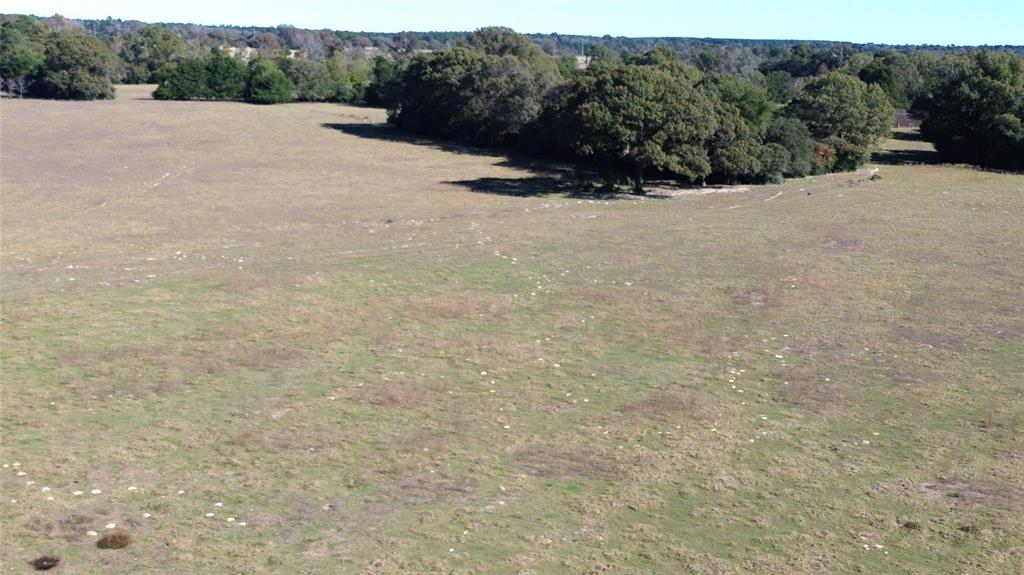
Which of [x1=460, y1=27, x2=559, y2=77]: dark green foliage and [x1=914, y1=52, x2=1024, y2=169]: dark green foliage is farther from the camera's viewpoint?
[x1=460, y1=27, x2=559, y2=77]: dark green foliage

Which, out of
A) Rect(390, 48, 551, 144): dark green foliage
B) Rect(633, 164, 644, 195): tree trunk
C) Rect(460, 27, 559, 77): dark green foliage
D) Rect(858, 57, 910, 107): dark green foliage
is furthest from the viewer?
Rect(460, 27, 559, 77): dark green foliage

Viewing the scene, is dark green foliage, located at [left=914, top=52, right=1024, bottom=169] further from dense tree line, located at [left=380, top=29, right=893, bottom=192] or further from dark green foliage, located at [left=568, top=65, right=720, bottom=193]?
dark green foliage, located at [left=568, top=65, right=720, bottom=193]

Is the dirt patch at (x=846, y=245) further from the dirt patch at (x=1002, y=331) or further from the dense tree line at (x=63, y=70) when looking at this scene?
the dense tree line at (x=63, y=70)

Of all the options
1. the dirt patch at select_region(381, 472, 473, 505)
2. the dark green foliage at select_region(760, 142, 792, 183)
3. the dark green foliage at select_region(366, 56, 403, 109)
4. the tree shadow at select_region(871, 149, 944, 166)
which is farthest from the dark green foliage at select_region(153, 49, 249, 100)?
the dirt patch at select_region(381, 472, 473, 505)

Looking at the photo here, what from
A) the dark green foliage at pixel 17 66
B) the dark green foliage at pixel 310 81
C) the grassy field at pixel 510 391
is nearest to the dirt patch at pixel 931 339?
the grassy field at pixel 510 391

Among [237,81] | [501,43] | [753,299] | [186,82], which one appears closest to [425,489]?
[753,299]

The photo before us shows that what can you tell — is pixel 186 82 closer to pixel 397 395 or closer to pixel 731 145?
pixel 731 145
